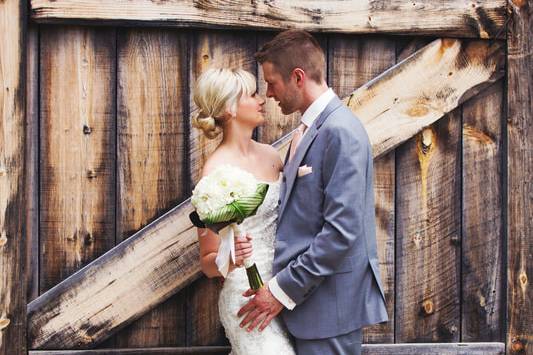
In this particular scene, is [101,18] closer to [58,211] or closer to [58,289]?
[58,211]

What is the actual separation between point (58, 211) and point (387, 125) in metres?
1.50

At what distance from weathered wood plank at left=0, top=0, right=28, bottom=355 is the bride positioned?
830mm

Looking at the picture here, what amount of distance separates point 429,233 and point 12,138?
6.21 feet

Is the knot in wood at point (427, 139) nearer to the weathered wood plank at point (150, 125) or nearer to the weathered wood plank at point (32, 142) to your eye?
the weathered wood plank at point (150, 125)

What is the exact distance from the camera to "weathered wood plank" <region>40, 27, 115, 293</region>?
3.39m

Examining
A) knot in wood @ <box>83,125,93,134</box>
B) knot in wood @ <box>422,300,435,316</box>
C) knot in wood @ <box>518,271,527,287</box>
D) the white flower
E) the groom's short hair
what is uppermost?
the groom's short hair

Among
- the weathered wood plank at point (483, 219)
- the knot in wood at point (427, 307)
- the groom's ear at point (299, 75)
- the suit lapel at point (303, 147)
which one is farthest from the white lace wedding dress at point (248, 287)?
the weathered wood plank at point (483, 219)

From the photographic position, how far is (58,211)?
3412mm

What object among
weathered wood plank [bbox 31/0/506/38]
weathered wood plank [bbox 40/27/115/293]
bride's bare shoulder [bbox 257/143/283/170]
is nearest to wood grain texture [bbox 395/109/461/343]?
weathered wood plank [bbox 31/0/506/38]

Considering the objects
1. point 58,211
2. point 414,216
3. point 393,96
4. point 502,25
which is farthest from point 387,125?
point 58,211

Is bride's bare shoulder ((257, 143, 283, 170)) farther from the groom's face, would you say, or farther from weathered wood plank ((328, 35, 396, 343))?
weathered wood plank ((328, 35, 396, 343))

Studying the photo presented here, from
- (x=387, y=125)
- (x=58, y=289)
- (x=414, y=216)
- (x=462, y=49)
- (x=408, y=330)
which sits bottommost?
(x=408, y=330)

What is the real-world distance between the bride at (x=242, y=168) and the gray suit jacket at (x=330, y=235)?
0.27ft

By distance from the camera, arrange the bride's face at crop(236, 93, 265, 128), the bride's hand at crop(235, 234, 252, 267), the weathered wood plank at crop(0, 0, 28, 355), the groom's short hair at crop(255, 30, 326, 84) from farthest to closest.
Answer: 1. the weathered wood plank at crop(0, 0, 28, 355)
2. the bride's face at crop(236, 93, 265, 128)
3. the groom's short hair at crop(255, 30, 326, 84)
4. the bride's hand at crop(235, 234, 252, 267)
